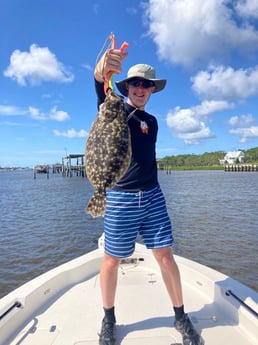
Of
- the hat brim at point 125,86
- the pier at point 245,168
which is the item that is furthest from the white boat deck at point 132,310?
the pier at point 245,168

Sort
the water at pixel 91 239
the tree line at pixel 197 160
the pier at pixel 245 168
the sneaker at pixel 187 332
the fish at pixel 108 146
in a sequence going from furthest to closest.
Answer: the tree line at pixel 197 160, the pier at pixel 245 168, the water at pixel 91 239, the sneaker at pixel 187 332, the fish at pixel 108 146

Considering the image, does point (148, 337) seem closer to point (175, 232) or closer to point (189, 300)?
point (189, 300)

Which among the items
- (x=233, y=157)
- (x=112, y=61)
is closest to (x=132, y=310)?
(x=112, y=61)

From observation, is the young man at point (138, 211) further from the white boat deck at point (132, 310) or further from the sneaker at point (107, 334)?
the white boat deck at point (132, 310)

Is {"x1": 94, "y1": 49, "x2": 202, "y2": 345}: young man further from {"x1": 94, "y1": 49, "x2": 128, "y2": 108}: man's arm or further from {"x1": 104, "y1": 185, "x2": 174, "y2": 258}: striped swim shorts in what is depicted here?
{"x1": 94, "y1": 49, "x2": 128, "y2": 108}: man's arm

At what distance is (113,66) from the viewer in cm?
259

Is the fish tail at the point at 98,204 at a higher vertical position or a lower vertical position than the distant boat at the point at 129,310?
higher

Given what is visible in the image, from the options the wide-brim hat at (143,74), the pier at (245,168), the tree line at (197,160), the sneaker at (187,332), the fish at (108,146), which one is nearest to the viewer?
the fish at (108,146)

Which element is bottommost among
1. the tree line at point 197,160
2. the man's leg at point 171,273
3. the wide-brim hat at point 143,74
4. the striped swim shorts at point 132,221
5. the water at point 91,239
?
the water at point 91,239

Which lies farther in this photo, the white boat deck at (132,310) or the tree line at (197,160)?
the tree line at (197,160)

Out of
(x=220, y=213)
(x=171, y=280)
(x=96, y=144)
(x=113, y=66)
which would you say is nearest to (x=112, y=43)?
(x=113, y=66)

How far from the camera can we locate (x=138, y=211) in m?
2.94

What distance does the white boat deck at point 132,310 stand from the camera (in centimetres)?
296

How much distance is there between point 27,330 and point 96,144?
2.07 metres
